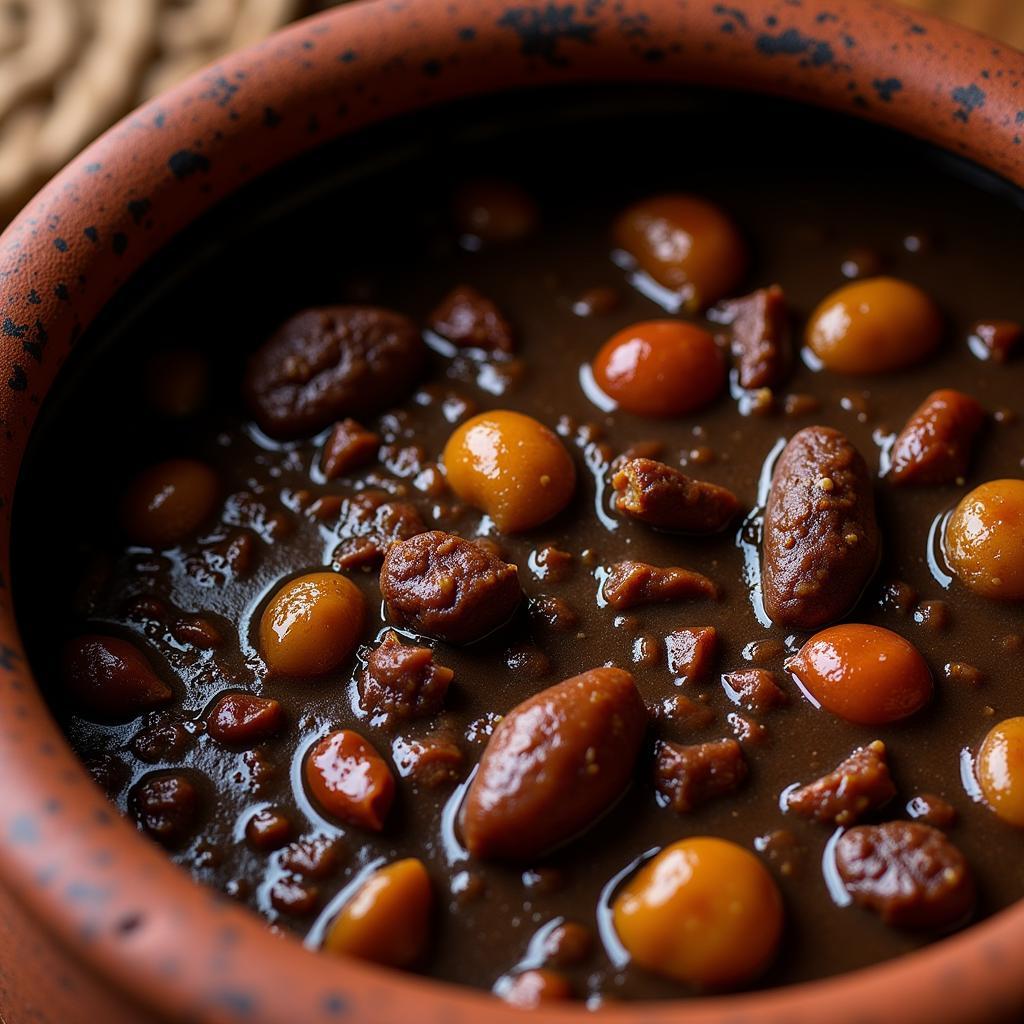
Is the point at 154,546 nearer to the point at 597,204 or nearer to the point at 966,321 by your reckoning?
the point at 597,204

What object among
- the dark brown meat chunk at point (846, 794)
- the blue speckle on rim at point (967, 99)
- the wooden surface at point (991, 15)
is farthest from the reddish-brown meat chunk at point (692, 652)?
the wooden surface at point (991, 15)

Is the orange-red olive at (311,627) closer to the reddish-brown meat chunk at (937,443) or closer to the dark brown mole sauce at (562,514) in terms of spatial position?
the dark brown mole sauce at (562,514)

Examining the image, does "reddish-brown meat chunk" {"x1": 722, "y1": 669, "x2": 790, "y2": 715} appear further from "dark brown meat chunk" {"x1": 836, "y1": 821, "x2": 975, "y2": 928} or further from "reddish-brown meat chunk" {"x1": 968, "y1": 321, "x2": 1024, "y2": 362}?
"reddish-brown meat chunk" {"x1": 968, "y1": 321, "x2": 1024, "y2": 362}

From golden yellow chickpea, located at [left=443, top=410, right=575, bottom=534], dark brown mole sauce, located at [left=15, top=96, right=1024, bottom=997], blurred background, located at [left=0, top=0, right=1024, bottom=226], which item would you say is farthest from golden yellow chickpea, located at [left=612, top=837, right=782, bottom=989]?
blurred background, located at [left=0, top=0, right=1024, bottom=226]

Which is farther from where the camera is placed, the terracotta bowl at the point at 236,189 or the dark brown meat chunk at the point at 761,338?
the dark brown meat chunk at the point at 761,338

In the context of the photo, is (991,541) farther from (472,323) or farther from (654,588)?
(472,323)
